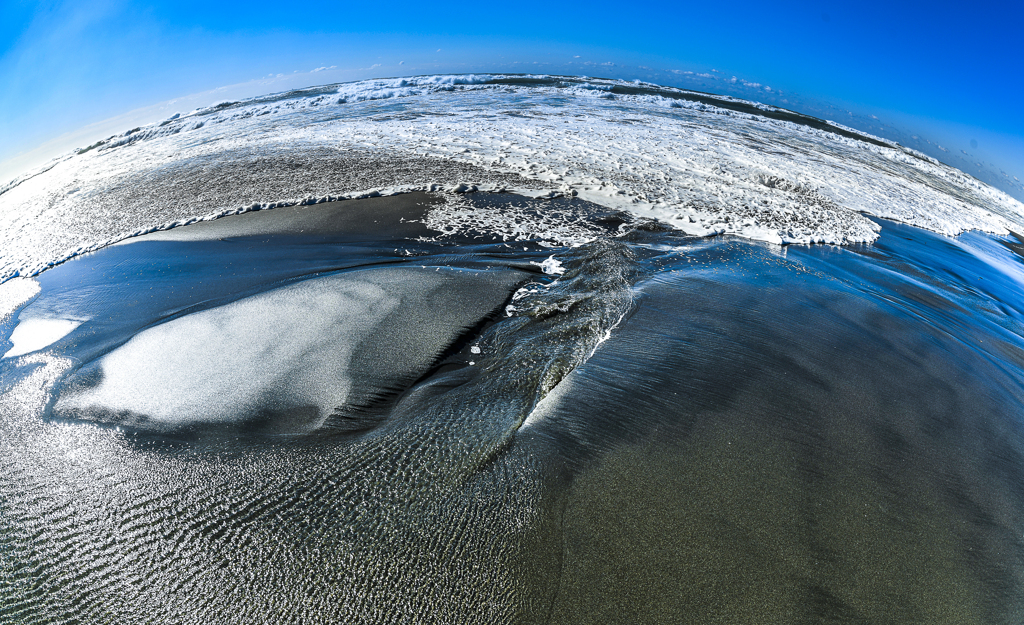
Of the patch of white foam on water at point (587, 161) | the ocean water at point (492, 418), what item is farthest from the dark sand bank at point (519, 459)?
the patch of white foam on water at point (587, 161)

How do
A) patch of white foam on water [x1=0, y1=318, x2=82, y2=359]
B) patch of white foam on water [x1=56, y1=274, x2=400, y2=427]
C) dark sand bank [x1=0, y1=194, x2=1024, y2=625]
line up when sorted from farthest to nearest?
patch of white foam on water [x1=0, y1=318, x2=82, y2=359]
patch of white foam on water [x1=56, y1=274, x2=400, y2=427]
dark sand bank [x1=0, y1=194, x2=1024, y2=625]

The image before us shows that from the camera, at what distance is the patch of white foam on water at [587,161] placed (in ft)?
22.8

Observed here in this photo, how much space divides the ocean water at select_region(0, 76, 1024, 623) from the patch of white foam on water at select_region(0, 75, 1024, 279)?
0.29 metres

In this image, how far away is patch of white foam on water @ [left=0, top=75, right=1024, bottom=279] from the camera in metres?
6.95

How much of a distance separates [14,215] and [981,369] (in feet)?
40.5

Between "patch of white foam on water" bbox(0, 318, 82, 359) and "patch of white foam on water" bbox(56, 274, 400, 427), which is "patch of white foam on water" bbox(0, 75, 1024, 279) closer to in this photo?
"patch of white foam on water" bbox(0, 318, 82, 359)

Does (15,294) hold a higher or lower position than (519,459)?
lower

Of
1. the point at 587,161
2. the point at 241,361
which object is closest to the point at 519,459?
the point at 241,361

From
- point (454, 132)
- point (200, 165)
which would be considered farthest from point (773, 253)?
point (200, 165)

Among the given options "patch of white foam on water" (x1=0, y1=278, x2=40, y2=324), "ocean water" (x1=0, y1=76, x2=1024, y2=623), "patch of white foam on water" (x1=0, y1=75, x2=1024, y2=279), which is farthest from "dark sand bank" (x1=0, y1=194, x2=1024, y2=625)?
"patch of white foam on water" (x1=0, y1=75, x2=1024, y2=279)

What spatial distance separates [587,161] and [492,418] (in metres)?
7.48

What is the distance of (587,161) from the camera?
9.17 metres

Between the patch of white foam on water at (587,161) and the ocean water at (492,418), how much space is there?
0.95 ft

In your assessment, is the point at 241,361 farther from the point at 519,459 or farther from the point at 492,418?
the point at 519,459
